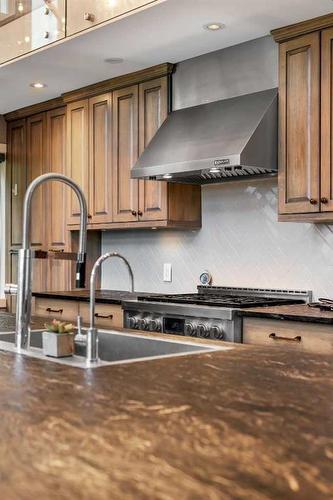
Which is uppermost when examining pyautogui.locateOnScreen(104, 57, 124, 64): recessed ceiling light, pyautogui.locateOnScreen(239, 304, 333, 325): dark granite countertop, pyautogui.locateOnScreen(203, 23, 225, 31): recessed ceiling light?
pyautogui.locateOnScreen(203, 23, 225, 31): recessed ceiling light

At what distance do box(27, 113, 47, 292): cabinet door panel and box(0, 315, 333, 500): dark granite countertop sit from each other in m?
3.63

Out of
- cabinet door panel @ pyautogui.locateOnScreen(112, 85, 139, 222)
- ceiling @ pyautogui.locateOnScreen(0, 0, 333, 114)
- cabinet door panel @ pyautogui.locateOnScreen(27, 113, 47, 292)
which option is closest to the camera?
ceiling @ pyautogui.locateOnScreen(0, 0, 333, 114)

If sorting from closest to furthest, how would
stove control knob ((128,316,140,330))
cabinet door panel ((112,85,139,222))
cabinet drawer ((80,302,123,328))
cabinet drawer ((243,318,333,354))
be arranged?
cabinet drawer ((243,318,333,354)) < stove control knob ((128,316,140,330)) < cabinet drawer ((80,302,123,328)) < cabinet door panel ((112,85,139,222))

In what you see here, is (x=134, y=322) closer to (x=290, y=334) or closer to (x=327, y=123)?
(x=290, y=334)

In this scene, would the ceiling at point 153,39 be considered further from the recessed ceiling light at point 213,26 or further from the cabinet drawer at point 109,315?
the cabinet drawer at point 109,315

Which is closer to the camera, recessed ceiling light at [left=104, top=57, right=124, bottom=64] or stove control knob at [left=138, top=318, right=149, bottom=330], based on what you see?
stove control knob at [left=138, top=318, right=149, bottom=330]

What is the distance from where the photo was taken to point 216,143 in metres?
3.70

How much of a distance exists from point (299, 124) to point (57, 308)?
2.17 meters

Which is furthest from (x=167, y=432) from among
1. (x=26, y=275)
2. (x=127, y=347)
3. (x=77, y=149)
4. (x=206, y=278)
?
(x=77, y=149)

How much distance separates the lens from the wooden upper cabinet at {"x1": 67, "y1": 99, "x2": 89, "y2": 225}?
4875 millimetres

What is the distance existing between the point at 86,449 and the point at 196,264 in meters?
3.48

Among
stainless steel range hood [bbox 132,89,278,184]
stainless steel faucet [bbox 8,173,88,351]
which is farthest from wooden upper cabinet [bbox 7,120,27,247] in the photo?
A: stainless steel faucet [bbox 8,173,88,351]

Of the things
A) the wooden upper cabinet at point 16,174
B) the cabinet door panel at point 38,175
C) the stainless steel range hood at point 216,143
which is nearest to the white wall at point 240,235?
the stainless steel range hood at point 216,143

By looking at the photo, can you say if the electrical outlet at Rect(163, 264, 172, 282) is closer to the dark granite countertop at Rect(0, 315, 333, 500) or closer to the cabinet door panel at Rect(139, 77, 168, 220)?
the cabinet door panel at Rect(139, 77, 168, 220)
